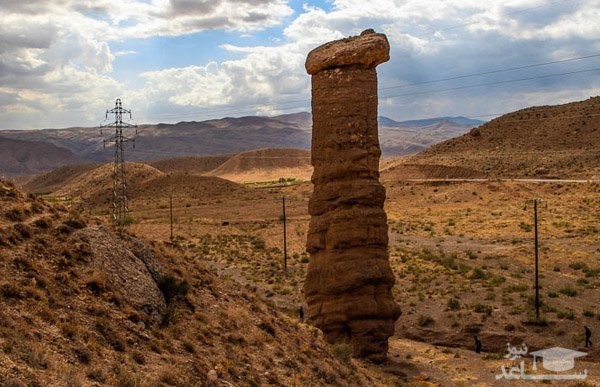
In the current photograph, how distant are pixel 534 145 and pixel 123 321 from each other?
88.3 meters

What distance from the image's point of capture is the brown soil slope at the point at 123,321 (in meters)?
10.6

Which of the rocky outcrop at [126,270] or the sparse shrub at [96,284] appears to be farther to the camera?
the rocky outcrop at [126,270]

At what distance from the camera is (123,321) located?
1312cm

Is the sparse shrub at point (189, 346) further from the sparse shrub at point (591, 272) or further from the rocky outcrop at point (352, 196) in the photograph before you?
the sparse shrub at point (591, 272)

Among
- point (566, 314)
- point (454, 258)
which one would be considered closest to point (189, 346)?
point (566, 314)

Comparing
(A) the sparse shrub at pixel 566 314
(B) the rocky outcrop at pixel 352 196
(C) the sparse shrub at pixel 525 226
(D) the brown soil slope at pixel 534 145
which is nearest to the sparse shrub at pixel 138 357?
(B) the rocky outcrop at pixel 352 196

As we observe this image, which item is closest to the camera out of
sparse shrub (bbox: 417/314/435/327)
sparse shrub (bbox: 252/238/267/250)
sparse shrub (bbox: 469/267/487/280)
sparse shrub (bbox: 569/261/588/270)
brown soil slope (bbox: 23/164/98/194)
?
sparse shrub (bbox: 417/314/435/327)

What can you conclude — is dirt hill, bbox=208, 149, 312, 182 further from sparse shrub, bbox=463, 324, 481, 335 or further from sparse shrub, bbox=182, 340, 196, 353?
sparse shrub, bbox=182, 340, 196, 353

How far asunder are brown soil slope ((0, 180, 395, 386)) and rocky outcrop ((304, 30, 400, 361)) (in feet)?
6.54

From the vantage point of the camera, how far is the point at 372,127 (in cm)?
2088

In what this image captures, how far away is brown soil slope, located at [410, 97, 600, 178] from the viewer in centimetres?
7988

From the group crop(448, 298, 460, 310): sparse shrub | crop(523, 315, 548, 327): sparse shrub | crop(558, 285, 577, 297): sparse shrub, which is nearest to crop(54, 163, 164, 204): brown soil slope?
crop(448, 298, 460, 310): sparse shrub

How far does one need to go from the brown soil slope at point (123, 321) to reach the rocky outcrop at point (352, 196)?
199 cm

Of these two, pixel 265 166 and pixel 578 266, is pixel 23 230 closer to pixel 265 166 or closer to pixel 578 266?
pixel 578 266
